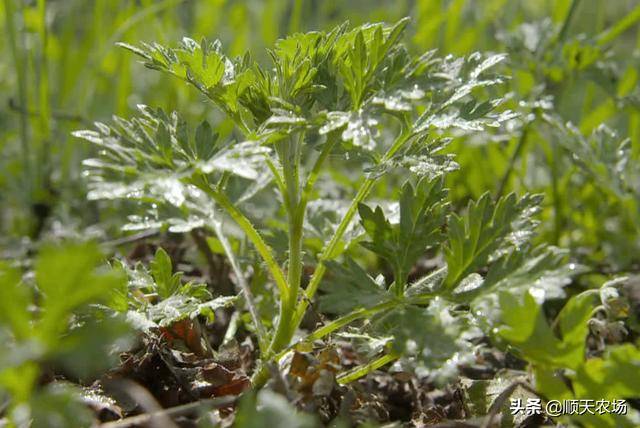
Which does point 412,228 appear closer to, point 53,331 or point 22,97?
point 53,331

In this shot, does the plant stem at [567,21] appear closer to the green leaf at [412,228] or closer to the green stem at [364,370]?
the green leaf at [412,228]

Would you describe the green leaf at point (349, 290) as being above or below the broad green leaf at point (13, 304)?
below

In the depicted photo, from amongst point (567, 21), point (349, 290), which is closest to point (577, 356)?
point (349, 290)

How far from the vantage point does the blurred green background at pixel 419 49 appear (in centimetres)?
223

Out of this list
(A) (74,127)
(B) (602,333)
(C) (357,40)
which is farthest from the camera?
A: (A) (74,127)

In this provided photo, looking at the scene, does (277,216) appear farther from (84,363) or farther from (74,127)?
(84,363)

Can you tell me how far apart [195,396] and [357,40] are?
708 mm

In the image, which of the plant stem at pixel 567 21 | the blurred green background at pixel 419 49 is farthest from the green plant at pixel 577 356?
the plant stem at pixel 567 21

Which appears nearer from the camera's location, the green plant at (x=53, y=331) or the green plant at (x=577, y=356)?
the green plant at (x=53, y=331)

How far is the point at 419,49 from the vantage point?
2.86m

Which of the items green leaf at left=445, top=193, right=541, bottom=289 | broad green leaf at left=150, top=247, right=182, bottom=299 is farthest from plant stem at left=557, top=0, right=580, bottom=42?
broad green leaf at left=150, top=247, right=182, bottom=299

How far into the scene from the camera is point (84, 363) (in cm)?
88

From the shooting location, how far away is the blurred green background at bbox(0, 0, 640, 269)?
223 centimetres

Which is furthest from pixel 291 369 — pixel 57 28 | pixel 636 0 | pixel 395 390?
pixel 57 28
